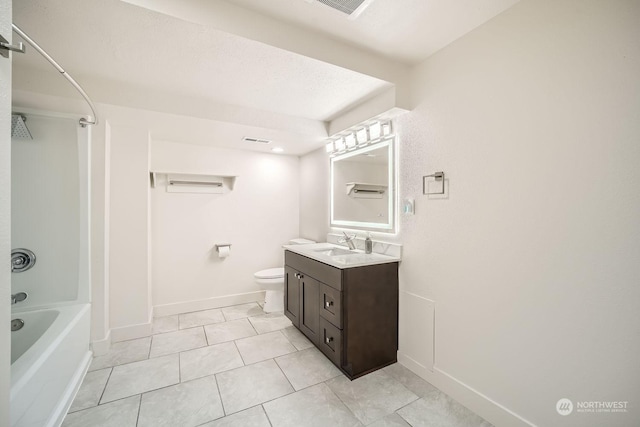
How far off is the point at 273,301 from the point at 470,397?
2.17 metres

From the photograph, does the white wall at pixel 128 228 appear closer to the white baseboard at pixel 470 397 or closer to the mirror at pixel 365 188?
the mirror at pixel 365 188

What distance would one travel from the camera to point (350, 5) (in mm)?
1455

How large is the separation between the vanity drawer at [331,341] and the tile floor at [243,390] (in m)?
0.09

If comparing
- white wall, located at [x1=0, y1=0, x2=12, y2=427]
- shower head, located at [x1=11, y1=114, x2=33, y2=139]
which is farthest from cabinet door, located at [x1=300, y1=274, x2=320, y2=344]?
shower head, located at [x1=11, y1=114, x2=33, y2=139]

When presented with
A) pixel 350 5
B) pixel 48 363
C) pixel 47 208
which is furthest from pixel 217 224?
pixel 350 5

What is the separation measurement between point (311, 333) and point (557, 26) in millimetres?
2588

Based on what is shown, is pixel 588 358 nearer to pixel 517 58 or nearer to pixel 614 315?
pixel 614 315

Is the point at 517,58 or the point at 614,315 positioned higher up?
the point at 517,58

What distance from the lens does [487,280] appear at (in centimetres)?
163

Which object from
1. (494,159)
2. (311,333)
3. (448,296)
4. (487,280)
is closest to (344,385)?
(311,333)

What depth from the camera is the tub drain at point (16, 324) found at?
1.83 m

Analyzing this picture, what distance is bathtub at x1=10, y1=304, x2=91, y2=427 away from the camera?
123cm

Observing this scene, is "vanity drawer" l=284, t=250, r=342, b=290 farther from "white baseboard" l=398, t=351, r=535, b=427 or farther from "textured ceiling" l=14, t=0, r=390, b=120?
"textured ceiling" l=14, t=0, r=390, b=120

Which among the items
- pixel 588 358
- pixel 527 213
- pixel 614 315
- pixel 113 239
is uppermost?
pixel 527 213
